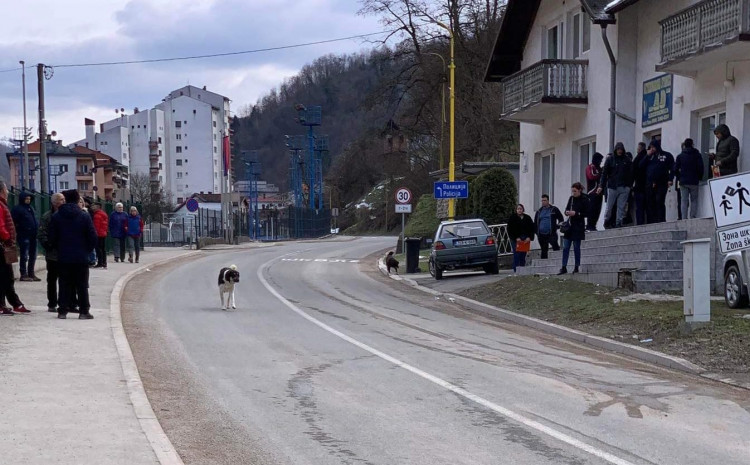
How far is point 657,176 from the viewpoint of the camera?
755 inches

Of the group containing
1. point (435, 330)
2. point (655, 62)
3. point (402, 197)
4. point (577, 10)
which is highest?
point (577, 10)

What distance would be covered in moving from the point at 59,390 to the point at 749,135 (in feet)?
46.8

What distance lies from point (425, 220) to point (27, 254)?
1224 inches

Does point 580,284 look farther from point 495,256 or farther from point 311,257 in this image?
point 311,257

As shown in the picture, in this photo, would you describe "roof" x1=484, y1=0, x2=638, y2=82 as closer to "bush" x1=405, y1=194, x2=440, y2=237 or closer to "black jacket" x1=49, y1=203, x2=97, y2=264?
"bush" x1=405, y1=194, x2=440, y2=237

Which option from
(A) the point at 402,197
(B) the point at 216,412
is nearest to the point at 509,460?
(B) the point at 216,412

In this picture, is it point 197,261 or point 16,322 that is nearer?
point 16,322

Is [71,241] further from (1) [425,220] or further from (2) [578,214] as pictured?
(1) [425,220]

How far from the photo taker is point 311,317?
16.8 m

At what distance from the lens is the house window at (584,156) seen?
87.0 ft

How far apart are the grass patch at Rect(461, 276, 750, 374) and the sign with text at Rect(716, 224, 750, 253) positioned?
3.66 ft

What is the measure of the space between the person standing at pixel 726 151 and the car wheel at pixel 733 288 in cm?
323

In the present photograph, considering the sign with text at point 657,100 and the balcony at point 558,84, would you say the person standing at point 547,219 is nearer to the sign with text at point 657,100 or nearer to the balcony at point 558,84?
the sign with text at point 657,100

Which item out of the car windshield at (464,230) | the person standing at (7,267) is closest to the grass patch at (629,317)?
the car windshield at (464,230)
